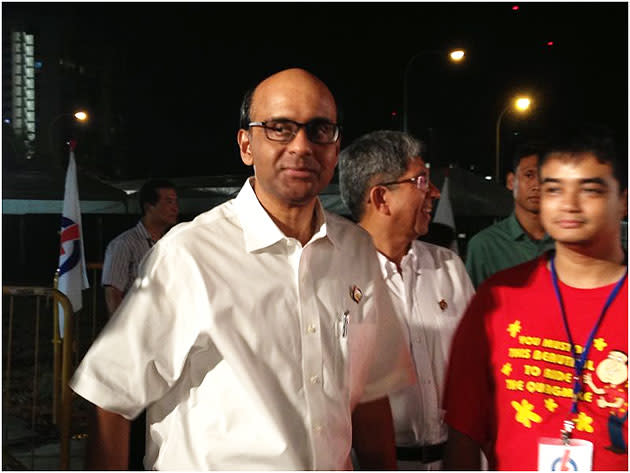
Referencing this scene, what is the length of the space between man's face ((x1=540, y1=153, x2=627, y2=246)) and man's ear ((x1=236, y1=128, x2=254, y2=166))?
2.75ft

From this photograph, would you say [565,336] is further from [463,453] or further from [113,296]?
[113,296]

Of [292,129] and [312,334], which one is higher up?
[292,129]

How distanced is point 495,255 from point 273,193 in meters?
1.40

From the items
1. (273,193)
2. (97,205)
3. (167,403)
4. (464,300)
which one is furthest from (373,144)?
(97,205)

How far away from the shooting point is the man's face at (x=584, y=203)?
57.6 inches

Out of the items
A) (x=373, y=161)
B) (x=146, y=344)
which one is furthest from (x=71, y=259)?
(x=146, y=344)

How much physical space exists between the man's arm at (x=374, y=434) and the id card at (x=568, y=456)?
0.64 m

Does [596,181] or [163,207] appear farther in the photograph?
[163,207]

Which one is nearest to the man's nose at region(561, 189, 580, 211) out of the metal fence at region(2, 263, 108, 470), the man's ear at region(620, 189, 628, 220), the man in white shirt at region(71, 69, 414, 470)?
the man's ear at region(620, 189, 628, 220)

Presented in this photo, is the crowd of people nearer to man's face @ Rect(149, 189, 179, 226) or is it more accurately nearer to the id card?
the id card

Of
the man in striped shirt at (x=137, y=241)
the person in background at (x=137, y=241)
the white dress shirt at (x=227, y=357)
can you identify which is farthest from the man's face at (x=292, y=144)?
the man in striped shirt at (x=137, y=241)

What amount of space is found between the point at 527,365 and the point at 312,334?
1.76 ft

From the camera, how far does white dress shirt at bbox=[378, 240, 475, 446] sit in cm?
237

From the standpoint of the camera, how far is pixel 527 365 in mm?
1582
